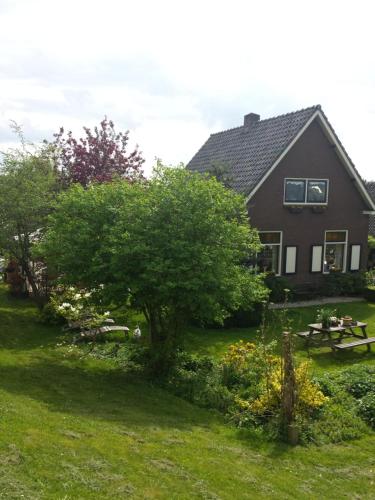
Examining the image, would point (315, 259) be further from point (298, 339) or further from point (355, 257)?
point (298, 339)

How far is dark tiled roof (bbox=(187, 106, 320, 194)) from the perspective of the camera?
21.5 metres

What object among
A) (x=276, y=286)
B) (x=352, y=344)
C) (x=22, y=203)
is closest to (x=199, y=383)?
(x=352, y=344)

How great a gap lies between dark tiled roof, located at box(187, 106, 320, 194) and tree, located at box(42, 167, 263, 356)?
9590 mm

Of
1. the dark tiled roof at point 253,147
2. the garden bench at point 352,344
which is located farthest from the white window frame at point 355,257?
the garden bench at point 352,344

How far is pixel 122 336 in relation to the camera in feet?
50.8

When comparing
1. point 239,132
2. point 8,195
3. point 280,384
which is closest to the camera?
point 280,384

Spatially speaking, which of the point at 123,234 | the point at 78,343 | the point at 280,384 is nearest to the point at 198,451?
the point at 280,384

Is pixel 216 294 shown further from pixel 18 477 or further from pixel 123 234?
pixel 18 477

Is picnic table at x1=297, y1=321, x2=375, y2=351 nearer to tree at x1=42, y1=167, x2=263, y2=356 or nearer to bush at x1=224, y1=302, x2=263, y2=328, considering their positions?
bush at x1=224, y1=302, x2=263, y2=328

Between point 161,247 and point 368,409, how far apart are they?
18.0ft

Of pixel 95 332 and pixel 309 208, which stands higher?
pixel 309 208

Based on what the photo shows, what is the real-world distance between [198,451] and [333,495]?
205 centimetres

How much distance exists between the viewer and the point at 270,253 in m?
22.0

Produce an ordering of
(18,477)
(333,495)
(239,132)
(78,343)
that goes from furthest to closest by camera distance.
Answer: (239,132) → (78,343) → (333,495) → (18,477)
